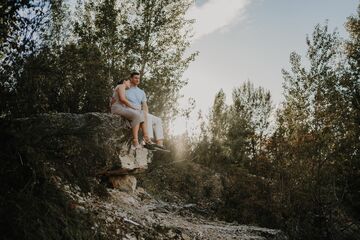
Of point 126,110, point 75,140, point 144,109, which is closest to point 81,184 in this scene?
point 75,140

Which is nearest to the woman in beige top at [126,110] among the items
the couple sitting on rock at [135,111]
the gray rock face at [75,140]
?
the couple sitting on rock at [135,111]

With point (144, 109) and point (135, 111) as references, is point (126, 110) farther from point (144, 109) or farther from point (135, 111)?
point (144, 109)

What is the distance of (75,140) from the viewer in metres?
5.70

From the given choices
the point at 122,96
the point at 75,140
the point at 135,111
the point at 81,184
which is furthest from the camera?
the point at 135,111

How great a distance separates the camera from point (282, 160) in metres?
9.77

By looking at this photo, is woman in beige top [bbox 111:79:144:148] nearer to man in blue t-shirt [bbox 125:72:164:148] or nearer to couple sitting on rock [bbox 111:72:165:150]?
couple sitting on rock [bbox 111:72:165:150]

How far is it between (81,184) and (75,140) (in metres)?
0.84

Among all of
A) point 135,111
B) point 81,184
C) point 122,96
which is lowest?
point 81,184

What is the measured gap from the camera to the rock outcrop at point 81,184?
380 cm

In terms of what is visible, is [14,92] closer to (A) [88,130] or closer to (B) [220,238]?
(A) [88,130]

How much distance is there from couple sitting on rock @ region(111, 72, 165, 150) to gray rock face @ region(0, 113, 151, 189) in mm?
253

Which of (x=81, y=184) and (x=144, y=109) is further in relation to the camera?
(x=144, y=109)

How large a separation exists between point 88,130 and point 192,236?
2.68m

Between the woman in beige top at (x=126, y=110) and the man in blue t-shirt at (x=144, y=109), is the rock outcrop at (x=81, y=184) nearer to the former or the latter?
the woman in beige top at (x=126, y=110)
